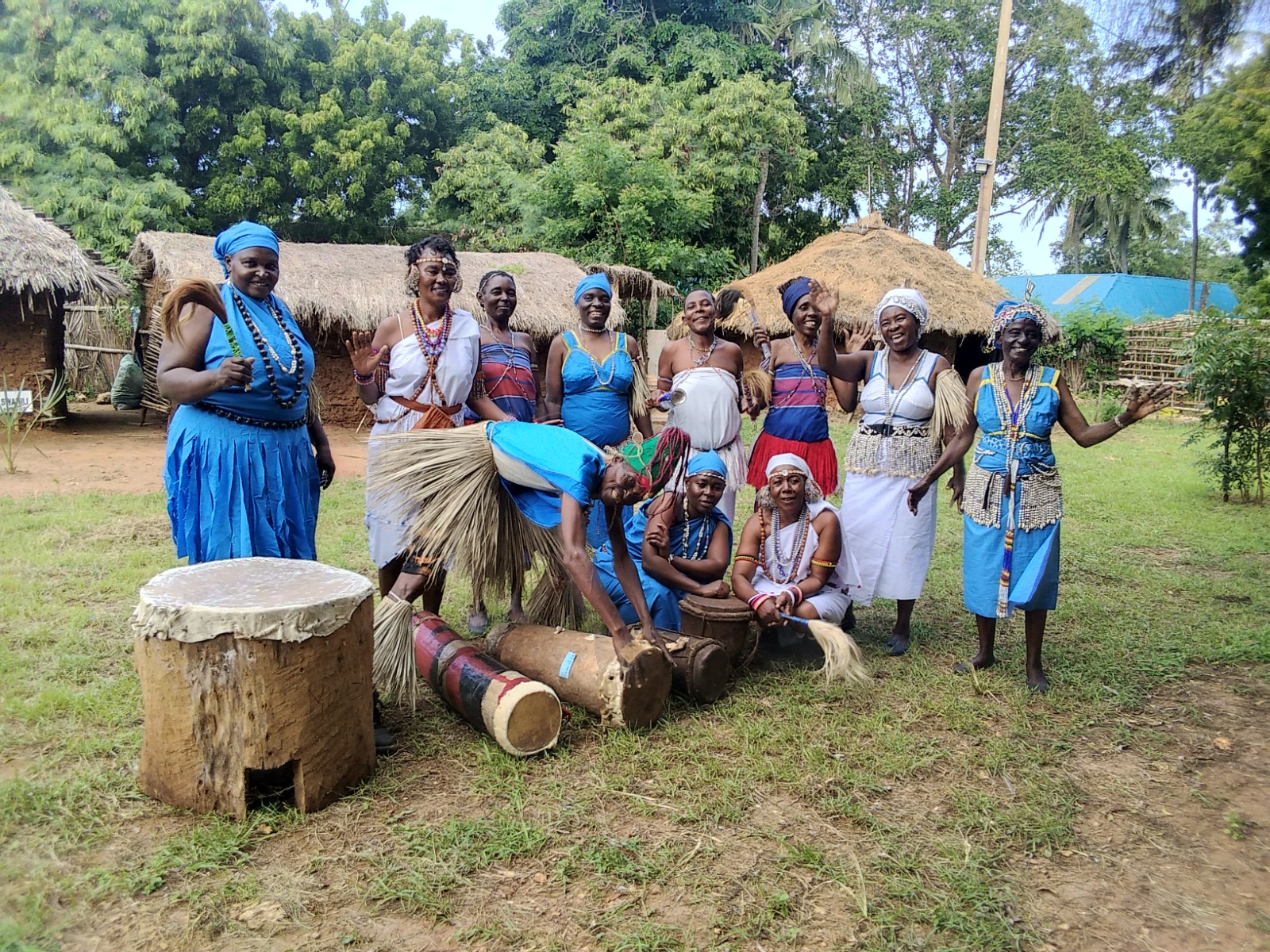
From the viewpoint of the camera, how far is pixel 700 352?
480 cm

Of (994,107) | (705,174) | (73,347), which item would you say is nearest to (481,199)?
(705,174)

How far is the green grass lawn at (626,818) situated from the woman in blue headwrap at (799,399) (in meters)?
1.05

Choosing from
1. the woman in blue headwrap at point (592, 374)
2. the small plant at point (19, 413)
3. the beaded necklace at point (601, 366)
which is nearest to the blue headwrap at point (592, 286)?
the woman in blue headwrap at point (592, 374)

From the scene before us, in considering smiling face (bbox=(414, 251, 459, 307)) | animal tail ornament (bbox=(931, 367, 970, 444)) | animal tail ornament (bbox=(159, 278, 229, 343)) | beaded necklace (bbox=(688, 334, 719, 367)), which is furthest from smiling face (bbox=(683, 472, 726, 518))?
animal tail ornament (bbox=(159, 278, 229, 343))

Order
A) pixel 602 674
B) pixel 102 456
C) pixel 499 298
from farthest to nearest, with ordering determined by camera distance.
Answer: pixel 102 456 → pixel 499 298 → pixel 602 674

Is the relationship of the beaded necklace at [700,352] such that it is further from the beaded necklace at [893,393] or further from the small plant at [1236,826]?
Result: the small plant at [1236,826]

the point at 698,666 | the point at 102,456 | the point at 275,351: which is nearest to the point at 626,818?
the point at 698,666

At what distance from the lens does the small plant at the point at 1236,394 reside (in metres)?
8.43

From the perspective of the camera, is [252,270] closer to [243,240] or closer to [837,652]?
[243,240]

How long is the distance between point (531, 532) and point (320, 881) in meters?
1.61

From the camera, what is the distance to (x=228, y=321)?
3.13m

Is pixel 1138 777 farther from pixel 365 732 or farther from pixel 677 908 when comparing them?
pixel 365 732

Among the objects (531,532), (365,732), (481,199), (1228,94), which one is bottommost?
(365,732)

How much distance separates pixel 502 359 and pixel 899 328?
77.9 inches
